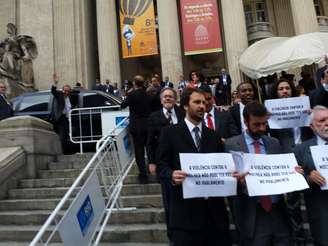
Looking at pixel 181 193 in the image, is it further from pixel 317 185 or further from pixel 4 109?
pixel 4 109

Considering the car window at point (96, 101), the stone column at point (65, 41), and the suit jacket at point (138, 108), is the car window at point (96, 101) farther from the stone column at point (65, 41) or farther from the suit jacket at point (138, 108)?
the stone column at point (65, 41)

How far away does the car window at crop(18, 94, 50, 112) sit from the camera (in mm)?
11148

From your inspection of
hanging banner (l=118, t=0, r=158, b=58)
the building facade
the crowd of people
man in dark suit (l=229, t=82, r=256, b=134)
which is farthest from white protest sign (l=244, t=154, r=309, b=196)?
the building facade

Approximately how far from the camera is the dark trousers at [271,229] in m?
3.19

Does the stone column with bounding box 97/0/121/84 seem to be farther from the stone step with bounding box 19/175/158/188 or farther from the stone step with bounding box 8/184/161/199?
the stone step with bounding box 8/184/161/199

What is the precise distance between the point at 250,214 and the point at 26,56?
969 inches

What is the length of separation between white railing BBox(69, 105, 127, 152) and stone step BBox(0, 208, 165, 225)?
14.0ft

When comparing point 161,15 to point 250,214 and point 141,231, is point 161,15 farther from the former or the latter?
point 250,214

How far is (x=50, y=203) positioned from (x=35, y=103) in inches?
204

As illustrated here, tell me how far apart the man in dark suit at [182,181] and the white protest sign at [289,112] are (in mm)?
1775

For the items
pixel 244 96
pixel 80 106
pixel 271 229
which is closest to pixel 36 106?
pixel 80 106

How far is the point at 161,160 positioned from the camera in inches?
134

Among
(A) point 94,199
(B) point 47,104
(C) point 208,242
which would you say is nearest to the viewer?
(C) point 208,242

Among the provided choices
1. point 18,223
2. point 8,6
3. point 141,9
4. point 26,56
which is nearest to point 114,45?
point 141,9
